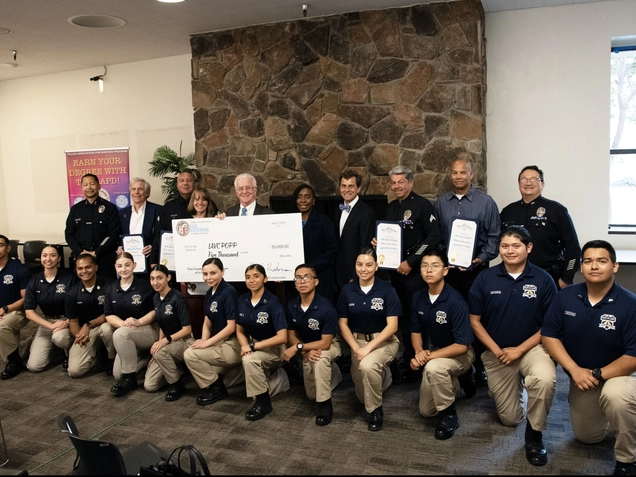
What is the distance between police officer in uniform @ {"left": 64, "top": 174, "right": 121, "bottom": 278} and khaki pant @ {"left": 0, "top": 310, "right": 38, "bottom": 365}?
2.68ft

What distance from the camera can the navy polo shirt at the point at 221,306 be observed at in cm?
417

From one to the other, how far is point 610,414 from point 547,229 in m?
1.61

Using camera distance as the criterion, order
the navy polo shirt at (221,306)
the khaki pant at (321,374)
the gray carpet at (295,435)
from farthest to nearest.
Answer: the navy polo shirt at (221,306) < the khaki pant at (321,374) < the gray carpet at (295,435)

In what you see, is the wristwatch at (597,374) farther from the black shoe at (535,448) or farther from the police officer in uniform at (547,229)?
the police officer in uniform at (547,229)

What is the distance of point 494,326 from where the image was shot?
3.52 meters

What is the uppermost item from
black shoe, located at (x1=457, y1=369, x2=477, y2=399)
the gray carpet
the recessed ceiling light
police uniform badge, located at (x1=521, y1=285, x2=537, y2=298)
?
the recessed ceiling light

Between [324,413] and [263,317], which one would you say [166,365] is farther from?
[324,413]

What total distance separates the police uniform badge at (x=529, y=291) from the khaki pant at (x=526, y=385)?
32cm

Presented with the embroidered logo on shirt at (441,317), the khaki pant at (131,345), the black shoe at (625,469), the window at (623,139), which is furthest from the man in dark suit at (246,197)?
the window at (623,139)

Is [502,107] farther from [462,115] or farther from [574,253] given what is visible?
[574,253]

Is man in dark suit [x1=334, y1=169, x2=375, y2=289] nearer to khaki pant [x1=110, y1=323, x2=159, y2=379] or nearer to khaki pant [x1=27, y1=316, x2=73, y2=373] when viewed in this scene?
khaki pant [x1=110, y1=323, x2=159, y2=379]

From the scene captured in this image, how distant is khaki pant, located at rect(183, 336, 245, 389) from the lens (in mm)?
4070

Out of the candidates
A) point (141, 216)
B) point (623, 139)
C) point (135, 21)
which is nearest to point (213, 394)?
point (141, 216)

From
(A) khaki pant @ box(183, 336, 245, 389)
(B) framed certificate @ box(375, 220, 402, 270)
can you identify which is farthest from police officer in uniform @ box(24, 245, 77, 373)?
(B) framed certificate @ box(375, 220, 402, 270)
